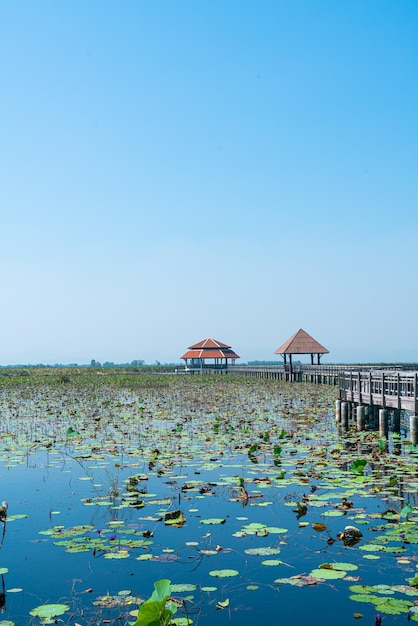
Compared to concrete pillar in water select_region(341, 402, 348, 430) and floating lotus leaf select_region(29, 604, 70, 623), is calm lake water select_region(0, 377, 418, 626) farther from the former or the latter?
concrete pillar in water select_region(341, 402, 348, 430)

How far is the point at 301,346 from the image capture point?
49.8m

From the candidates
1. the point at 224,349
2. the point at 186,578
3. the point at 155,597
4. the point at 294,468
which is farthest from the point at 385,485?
the point at 224,349

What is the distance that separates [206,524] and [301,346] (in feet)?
142

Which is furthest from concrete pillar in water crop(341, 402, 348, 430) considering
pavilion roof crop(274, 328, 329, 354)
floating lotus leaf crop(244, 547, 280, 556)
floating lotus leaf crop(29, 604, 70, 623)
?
pavilion roof crop(274, 328, 329, 354)

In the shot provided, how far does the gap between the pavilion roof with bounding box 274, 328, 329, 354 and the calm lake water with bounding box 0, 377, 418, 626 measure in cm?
3453

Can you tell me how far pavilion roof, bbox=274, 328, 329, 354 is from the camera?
162 ft

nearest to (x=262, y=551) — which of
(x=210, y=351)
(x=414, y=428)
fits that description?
(x=414, y=428)

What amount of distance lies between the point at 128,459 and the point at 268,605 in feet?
22.9

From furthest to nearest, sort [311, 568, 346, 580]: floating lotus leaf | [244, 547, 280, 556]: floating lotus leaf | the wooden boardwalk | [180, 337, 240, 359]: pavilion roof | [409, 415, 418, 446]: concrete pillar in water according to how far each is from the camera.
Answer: [180, 337, 240, 359]: pavilion roof < the wooden boardwalk < [409, 415, 418, 446]: concrete pillar in water < [244, 547, 280, 556]: floating lotus leaf < [311, 568, 346, 580]: floating lotus leaf

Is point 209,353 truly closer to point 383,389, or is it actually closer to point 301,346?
point 301,346

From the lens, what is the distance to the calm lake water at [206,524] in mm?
5102

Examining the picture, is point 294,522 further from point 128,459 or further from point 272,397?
point 272,397

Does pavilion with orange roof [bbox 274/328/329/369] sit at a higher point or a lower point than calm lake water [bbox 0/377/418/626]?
higher

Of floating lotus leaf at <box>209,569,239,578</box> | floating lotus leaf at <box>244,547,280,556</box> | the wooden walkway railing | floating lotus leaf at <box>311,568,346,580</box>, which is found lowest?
floating lotus leaf at <box>209,569,239,578</box>
